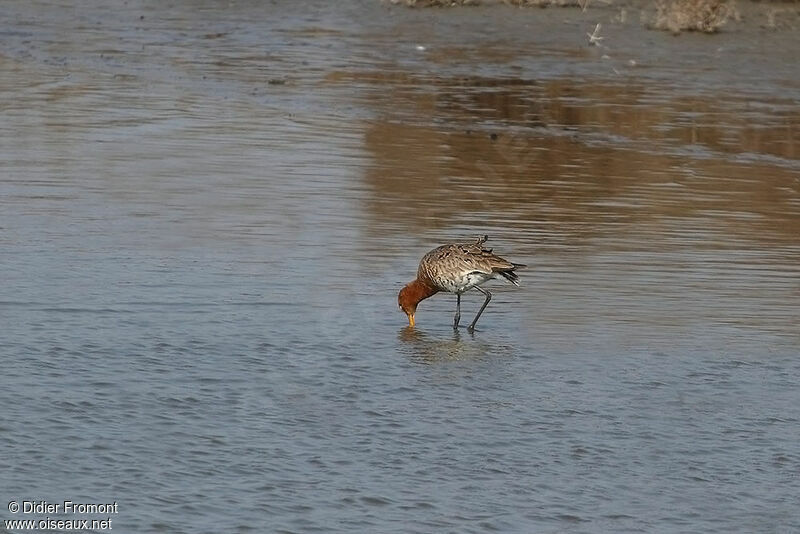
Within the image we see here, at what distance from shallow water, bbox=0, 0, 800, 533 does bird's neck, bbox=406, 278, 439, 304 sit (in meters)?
0.24

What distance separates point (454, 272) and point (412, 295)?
1.06 feet

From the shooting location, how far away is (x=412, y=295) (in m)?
10.5

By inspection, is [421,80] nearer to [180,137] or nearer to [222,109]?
[222,109]

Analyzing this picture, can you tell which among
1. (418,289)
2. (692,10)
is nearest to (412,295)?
(418,289)

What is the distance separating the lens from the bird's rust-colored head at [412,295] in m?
10.5

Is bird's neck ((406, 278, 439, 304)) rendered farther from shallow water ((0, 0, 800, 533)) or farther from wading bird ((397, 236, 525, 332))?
shallow water ((0, 0, 800, 533))

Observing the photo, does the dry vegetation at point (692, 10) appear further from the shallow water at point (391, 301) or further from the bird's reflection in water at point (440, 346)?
the bird's reflection in water at point (440, 346)

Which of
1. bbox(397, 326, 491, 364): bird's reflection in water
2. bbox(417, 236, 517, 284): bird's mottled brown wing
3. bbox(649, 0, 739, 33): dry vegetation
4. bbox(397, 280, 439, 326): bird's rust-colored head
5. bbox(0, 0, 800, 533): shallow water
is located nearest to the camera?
bbox(0, 0, 800, 533): shallow water

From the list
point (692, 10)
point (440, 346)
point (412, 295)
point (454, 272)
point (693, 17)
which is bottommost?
point (440, 346)

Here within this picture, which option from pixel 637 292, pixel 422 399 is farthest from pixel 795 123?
pixel 422 399

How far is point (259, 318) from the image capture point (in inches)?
407

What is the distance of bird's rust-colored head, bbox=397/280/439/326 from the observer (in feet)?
34.4

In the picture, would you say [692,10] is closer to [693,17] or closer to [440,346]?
[693,17]

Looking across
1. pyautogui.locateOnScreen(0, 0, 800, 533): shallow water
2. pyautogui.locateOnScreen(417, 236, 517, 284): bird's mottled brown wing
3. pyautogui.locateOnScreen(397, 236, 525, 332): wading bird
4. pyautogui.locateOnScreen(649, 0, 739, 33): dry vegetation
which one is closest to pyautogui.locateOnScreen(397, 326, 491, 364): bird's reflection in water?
pyautogui.locateOnScreen(0, 0, 800, 533): shallow water
